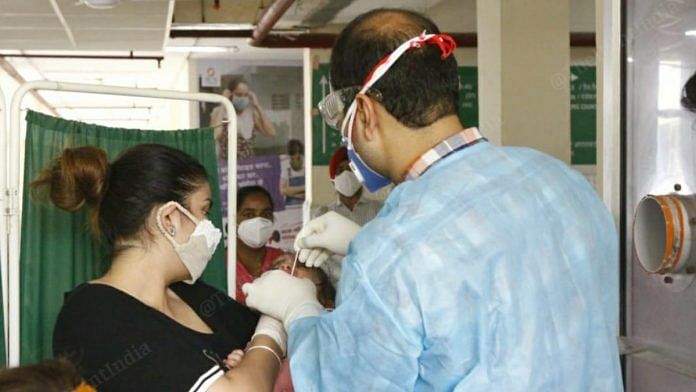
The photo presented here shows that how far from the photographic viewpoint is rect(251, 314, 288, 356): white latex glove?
1.93m

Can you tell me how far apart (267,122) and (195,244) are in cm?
638

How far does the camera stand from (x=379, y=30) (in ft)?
4.80

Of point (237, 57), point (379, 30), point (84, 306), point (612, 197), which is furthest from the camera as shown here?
point (237, 57)

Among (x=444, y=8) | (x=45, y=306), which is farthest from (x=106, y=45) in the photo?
(x=45, y=306)

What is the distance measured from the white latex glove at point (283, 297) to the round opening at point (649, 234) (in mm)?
824

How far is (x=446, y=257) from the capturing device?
1338 millimetres

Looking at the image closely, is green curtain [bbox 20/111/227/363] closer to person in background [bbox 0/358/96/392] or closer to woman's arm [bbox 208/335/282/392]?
woman's arm [bbox 208/335/282/392]

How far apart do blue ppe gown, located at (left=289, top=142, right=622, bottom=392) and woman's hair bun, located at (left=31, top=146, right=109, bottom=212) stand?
78 centimetres

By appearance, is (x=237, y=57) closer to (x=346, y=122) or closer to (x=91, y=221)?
(x=91, y=221)

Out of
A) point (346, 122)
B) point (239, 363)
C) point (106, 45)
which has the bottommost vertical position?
point (239, 363)

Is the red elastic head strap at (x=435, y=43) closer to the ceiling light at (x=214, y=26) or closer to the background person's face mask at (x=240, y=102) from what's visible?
the ceiling light at (x=214, y=26)

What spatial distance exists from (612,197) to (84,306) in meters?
1.31

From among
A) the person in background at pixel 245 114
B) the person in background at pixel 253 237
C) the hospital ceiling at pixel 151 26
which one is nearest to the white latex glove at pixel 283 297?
the person in background at pixel 253 237

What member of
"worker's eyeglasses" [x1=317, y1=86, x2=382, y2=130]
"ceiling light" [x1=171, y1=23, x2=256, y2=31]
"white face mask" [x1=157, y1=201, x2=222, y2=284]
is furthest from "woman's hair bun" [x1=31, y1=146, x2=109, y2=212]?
"ceiling light" [x1=171, y1=23, x2=256, y2=31]
